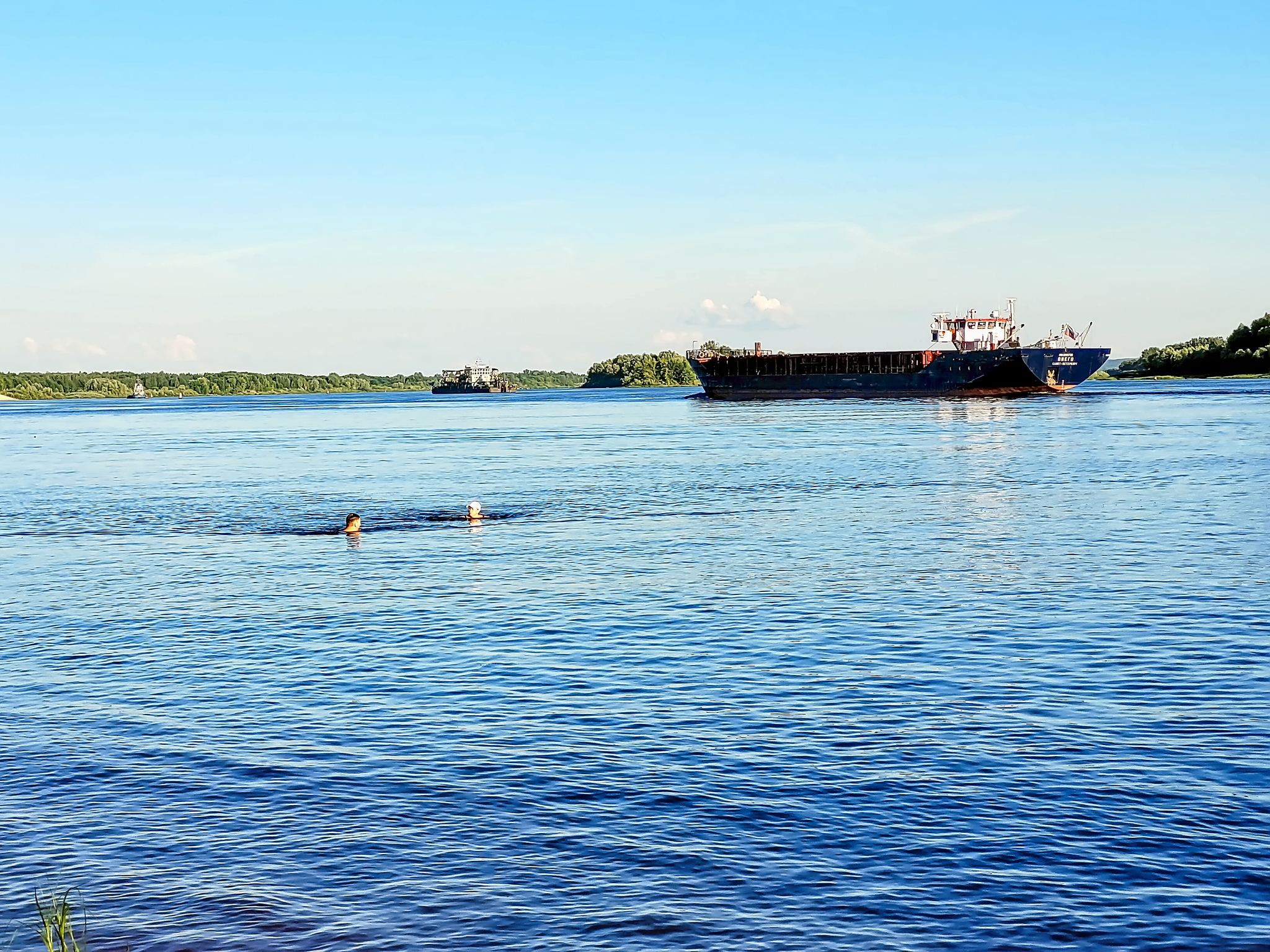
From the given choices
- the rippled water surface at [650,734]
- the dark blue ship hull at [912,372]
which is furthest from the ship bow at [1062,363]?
the rippled water surface at [650,734]

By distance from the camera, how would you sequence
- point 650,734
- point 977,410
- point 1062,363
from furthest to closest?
point 1062,363, point 977,410, point 650,734

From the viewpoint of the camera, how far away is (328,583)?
100 ft

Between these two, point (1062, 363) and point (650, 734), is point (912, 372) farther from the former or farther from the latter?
point (650, 734)

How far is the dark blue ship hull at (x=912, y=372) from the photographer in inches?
6284

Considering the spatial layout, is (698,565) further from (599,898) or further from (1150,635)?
(599,898)

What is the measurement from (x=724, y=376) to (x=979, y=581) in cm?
17208

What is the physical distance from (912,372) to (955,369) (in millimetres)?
7727

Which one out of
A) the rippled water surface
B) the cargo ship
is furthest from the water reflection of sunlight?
the rippled water surface

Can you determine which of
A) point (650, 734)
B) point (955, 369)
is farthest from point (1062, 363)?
point (650, 734)

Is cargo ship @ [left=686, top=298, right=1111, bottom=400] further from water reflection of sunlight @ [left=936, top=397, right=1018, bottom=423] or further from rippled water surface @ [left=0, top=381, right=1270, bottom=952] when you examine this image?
rippled water surface @ [left=0, top=381, right=1270, bottom=952]

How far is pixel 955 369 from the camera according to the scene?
164000 millimetres

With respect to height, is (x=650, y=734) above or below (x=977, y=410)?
below

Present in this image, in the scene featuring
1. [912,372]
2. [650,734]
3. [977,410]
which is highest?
[912,372]

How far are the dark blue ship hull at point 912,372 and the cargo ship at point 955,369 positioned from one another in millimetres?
112
